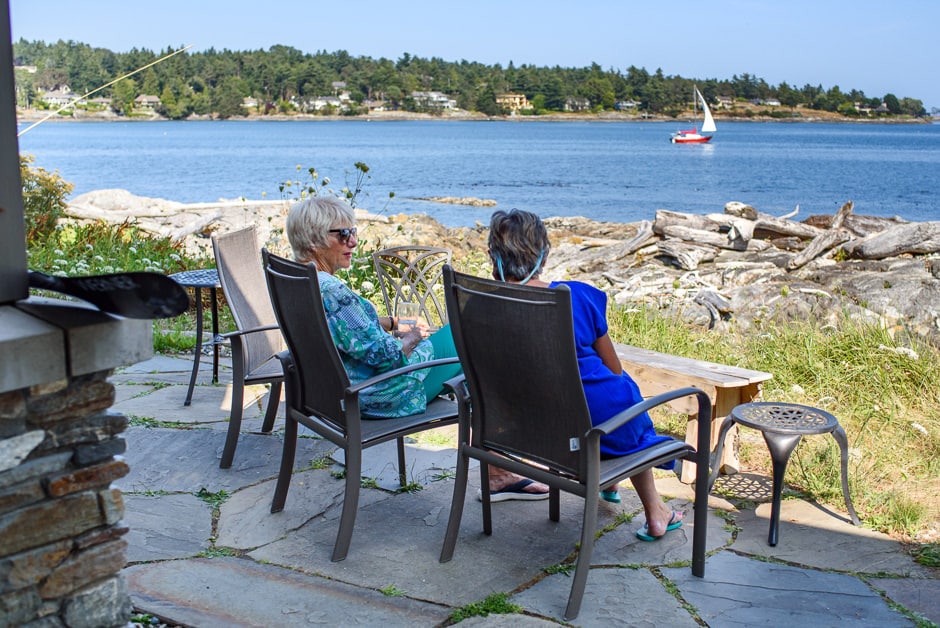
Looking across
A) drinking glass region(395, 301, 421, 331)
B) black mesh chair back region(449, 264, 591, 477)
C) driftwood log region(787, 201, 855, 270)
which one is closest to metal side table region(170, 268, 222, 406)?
drinking glass region(395, 301, 421, 331)

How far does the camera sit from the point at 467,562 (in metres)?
3.30

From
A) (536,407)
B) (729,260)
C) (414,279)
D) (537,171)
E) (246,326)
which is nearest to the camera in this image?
(536,407)

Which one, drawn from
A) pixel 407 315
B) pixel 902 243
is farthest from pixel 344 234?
pixel 902 243

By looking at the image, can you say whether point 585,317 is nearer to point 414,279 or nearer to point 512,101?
point 414,279

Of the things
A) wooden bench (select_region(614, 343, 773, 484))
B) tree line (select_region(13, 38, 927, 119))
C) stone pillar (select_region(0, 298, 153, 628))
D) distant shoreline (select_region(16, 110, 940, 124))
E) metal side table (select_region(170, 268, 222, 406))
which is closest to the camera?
stone pillar (select_region(0, 298, 153, 628))

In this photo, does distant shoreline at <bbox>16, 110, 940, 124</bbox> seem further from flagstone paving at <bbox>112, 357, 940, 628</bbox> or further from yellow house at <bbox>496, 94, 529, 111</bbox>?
flagstone paving at <bbox>112, 357, 940, 628</bbox>

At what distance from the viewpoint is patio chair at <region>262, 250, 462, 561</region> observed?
10.8 ft

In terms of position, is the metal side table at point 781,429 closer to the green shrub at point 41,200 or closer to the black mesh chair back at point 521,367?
the black mesh chair back at point 521,367

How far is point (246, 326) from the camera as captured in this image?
4.41 m

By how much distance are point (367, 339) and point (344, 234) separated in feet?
→ 1.67

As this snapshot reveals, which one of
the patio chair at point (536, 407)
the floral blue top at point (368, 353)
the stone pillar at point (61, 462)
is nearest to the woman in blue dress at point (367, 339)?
the floral blue top at point (368, 353)

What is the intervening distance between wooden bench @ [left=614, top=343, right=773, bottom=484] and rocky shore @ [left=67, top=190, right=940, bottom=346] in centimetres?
231

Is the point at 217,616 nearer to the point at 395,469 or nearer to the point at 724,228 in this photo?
the point at 395,469

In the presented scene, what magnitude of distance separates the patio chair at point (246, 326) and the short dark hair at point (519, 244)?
1.36 m
